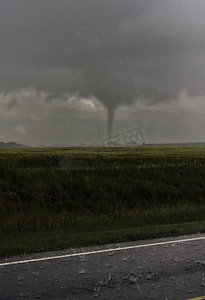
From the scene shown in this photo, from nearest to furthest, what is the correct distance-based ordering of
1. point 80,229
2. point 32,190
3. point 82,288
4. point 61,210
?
point 82,288 → point 80,229 → point 61,210 → point 32,190

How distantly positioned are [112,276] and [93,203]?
906 centimetres

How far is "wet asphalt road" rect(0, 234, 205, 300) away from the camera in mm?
5184

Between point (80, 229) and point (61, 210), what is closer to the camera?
point (80, 229)

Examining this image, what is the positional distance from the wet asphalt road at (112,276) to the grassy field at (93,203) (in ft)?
4.93

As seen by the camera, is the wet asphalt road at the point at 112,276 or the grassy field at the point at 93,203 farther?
the grassy field at the point at 93,203

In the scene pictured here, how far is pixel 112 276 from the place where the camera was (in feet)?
19.5

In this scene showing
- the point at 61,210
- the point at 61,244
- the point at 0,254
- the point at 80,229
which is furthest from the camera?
the point at 61,210

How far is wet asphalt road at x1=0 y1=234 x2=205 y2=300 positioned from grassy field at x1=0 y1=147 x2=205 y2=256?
150cm

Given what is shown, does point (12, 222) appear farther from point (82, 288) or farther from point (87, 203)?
point (82, 288)

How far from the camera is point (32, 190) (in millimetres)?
15289

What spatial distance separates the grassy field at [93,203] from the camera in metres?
9.80

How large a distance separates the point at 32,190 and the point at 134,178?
5.52m

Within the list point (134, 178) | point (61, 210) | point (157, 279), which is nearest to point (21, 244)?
point (157, 279)

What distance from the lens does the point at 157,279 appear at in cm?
575
